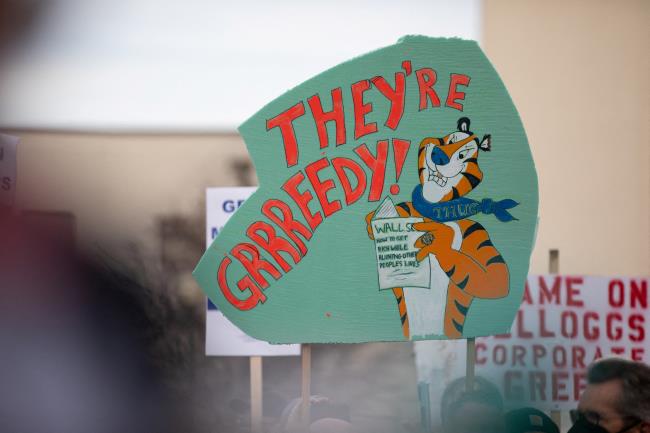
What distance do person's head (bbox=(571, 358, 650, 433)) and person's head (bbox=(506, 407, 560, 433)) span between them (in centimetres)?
7

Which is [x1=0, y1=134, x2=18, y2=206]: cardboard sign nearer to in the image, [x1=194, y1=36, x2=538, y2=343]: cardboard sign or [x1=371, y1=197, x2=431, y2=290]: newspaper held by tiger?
[x1=194, y1=36, x2=538, y2=343]: cardboard sign

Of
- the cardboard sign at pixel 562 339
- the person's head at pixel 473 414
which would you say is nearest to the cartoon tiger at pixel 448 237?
the person's head at pixel 473 414

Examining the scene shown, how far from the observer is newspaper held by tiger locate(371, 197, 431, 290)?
1.50 meters

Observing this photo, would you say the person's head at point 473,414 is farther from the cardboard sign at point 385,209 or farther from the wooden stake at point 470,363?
the cardboard sign at point 385,209

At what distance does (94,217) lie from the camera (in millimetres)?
2096

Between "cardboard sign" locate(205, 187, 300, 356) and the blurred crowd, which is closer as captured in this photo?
the blurred crowd

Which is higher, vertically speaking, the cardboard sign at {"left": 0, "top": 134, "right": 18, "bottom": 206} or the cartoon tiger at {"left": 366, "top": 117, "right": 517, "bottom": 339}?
the cardboard sign at {"left": 0, "top": 134, "right": 18, "bottom": 206}

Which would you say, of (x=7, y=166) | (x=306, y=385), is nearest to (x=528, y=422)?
(x=306, y=385)

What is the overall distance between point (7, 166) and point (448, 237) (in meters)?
1.07

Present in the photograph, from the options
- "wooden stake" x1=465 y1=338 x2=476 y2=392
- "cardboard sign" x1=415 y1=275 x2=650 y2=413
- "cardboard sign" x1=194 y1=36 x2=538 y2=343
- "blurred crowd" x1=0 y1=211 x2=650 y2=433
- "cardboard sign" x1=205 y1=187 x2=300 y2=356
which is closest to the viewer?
"cardboard sign" x1=194 y1=36 x2=538 y2=343

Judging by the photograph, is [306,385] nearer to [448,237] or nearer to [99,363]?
[448,237]

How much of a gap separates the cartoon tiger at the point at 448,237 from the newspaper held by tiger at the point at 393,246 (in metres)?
0.01

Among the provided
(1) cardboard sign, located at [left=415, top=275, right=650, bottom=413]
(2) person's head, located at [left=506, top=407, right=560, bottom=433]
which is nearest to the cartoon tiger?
(2) person's head, located at [left=506, top=407, right=560, bottom=433]

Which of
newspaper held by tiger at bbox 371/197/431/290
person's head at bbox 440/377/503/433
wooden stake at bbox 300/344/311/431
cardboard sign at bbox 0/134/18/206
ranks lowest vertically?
person's head at bbox 440/377/503/433
